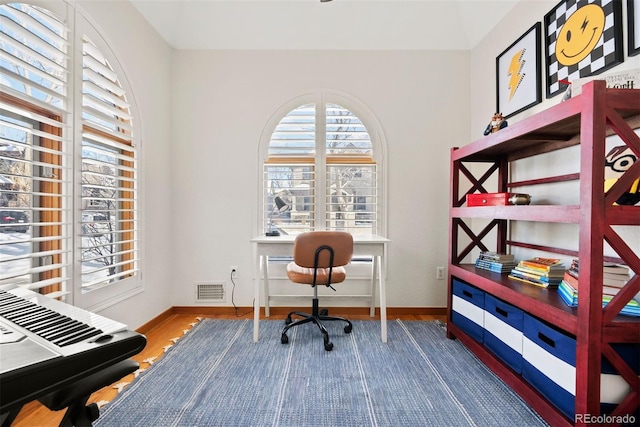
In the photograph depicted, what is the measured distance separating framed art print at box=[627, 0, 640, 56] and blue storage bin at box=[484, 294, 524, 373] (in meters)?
1.46

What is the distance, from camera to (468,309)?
204 centimetres

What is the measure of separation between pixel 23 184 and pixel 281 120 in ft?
6.45

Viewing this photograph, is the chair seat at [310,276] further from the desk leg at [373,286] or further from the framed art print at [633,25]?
the framed art print at [633,25]

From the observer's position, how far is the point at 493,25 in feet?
8.20

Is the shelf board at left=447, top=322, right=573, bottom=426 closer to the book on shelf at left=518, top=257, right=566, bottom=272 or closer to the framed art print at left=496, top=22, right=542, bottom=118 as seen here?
the book on shelf at left=518, top=257, right=566, bottom=272

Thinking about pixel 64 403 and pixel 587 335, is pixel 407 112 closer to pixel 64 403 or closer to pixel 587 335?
pixel 587 335

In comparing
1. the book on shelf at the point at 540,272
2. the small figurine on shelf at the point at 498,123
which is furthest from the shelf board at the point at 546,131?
the book on shelf at the point at 540,272

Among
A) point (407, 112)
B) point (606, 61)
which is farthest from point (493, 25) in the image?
point (606, 61)

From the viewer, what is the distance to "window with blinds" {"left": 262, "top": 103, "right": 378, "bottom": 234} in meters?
2.83

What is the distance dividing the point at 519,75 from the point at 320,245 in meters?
2.03

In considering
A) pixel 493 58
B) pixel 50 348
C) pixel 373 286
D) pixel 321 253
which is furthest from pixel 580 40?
pixel 50 348

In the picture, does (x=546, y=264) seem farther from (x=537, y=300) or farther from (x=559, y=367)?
(x=559, y=367)

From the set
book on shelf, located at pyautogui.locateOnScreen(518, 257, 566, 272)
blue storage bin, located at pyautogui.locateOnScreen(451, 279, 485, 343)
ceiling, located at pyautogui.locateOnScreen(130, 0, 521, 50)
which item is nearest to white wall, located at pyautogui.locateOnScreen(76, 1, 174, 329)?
ceiling, located at pyautogui.locateOnScreen(130, 0, 521, 50)

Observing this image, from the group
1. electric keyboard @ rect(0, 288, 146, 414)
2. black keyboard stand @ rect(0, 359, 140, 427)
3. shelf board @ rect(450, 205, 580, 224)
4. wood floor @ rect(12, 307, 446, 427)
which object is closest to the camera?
electric keyboard @ rect(0, 288, 146, 414)
